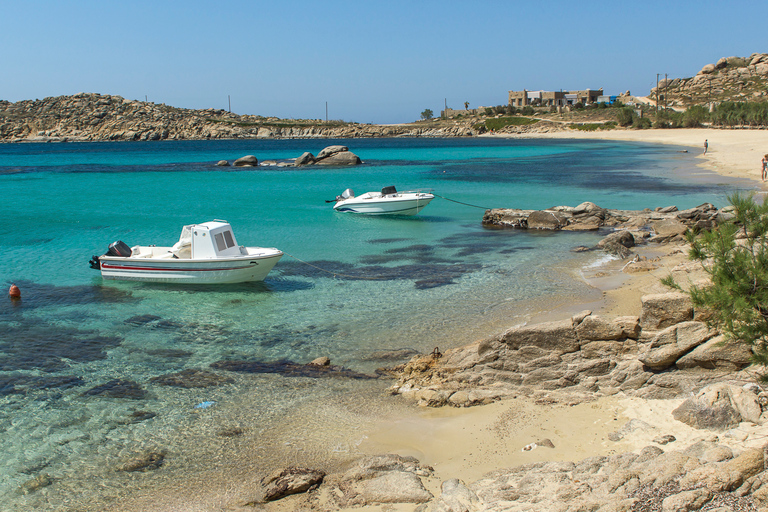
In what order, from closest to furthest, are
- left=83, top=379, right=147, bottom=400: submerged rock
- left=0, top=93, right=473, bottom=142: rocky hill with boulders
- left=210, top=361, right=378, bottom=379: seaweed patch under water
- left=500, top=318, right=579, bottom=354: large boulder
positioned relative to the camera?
left=500, top=318, right=579, bottom=354: large boulder < left=83, top=379, right=147, bottom=400: submerged rock < left=210, top=361, right=378, bottom=379: seaweed patch under water < left=0, top=93, right=473, bottom=142: rocky hill with boulders

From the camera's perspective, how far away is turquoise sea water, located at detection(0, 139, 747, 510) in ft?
26.7

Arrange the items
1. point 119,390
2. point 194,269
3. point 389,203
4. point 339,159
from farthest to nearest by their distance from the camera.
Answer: point 339,159, point 389,203, point 194,269, point 119,390

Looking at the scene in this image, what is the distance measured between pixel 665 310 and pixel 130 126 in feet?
527

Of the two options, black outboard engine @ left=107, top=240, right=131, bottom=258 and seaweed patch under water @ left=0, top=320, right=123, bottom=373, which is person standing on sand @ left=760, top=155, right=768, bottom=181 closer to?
black outboard engine @ left=107, top=240, right=131, bottom=258

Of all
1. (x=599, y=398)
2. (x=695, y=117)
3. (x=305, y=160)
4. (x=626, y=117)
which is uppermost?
(x=626, y=117)

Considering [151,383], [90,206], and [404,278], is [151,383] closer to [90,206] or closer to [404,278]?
[404,278]

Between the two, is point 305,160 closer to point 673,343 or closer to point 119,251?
point 119,251

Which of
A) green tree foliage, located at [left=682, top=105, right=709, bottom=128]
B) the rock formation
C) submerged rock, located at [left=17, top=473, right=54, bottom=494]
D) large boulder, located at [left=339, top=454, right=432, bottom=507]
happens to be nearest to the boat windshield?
submerged rock, located at [left=17, top=473, right=54, bottom=494]

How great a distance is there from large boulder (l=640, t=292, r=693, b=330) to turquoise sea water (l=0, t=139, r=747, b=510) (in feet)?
12.6

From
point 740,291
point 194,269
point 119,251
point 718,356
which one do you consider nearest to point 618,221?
point 194,269

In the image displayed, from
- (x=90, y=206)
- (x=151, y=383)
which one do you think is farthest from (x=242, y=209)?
(x=151, y=383)

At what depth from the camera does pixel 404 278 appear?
17375 mm

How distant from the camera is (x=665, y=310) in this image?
9.12 m

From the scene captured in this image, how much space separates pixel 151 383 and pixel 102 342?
117 inches
